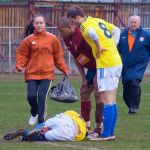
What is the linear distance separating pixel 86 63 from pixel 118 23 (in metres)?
22.3

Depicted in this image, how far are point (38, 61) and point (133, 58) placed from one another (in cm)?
346

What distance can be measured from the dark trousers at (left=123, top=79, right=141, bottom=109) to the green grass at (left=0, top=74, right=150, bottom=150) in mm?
202

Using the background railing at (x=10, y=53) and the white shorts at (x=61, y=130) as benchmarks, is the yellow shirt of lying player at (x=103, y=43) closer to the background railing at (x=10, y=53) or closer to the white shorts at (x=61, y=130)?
the white shorts at (x=61, y=130)

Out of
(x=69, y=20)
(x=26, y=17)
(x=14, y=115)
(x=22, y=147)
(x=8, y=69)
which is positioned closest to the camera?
(x=22, y=147)

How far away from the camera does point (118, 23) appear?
1334 inches

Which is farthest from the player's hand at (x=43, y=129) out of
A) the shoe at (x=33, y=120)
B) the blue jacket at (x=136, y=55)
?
the blue jacket at (x=136, y=55)

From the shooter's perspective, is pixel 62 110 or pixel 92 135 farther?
pixel 62 110

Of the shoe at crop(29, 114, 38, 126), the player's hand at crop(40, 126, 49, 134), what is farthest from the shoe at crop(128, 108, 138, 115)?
the player's hand at crop(40, 126, 49, 134)

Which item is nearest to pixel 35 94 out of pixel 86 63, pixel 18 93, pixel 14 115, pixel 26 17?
pixel 86 63

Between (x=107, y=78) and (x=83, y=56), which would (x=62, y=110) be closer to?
(x=83, y=56)

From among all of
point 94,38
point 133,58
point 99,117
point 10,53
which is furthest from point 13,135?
point 10,53

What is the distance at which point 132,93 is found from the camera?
15.6 m

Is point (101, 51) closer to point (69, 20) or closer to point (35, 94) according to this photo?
point (69, 20)

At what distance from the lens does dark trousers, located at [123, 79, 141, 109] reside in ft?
51.0
